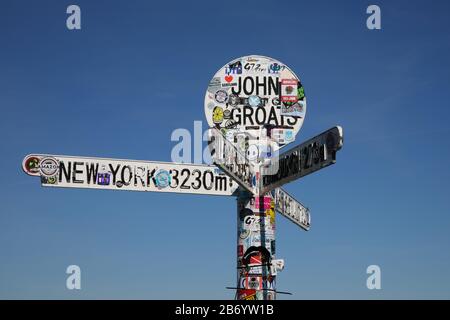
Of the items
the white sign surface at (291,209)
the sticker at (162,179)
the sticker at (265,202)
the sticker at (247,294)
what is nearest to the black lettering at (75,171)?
the sticker at (162,179)

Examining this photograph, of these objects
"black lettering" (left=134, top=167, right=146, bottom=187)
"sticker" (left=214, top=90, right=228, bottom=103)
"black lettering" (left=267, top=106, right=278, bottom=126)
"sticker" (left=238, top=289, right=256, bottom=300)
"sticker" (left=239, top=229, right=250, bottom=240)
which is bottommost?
"sticker" (left=238, top=289, right=256, bottom=300)

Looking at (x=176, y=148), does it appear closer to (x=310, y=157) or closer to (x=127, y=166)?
(x=127, y=166)

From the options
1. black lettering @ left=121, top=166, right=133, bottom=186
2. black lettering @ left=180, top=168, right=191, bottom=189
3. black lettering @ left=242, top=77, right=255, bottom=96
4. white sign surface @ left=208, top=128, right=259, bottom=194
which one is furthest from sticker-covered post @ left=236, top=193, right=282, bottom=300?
black lettering @ left=121, top=166, right=133, bottom=186

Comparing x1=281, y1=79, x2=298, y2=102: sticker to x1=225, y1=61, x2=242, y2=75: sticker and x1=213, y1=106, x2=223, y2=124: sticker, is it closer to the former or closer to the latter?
x1=225, y1=61, x2=242, y2=75: sticker

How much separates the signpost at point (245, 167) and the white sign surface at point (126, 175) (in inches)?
1.0

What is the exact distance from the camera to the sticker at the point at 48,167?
757 inches

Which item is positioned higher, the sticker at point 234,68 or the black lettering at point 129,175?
the sticker at point 234,68

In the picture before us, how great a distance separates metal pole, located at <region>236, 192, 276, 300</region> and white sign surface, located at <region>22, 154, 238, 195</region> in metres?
0.81

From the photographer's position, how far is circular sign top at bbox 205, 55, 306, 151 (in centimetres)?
1991

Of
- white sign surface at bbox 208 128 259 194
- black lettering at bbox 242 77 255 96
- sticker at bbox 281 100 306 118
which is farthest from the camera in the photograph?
sticker at bbox 281 100 306 118

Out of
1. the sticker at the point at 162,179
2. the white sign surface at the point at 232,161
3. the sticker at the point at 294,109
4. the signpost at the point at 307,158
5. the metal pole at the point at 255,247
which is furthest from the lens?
the sticker at the point at 294,109

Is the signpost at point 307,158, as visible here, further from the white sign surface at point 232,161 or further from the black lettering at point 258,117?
the black lettering at point 258,117

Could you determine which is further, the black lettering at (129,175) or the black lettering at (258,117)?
the black lettering at (258,117)
